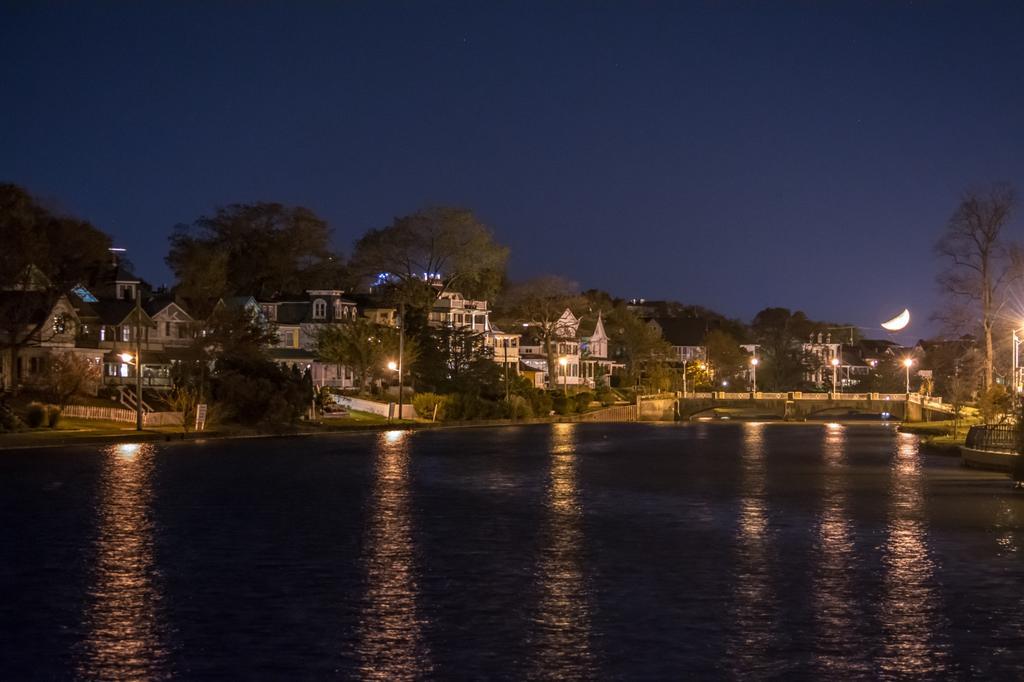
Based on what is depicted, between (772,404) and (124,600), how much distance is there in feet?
383

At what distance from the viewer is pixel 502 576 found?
19.1 meters

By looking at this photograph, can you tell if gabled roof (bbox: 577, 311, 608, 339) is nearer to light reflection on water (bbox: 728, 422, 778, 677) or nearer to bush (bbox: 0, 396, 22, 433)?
bush (bbox: 0, 396, 22, 433)

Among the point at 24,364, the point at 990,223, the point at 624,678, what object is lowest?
the point at 624,678

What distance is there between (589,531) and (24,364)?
63.9m

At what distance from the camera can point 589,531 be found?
2523 cm

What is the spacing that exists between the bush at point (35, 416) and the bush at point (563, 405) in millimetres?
53863

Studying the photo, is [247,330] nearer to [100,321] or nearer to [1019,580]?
[100,321]

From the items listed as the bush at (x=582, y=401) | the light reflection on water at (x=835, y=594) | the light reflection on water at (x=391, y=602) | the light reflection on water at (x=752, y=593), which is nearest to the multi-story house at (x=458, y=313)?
the bush at (x=582, y=401)

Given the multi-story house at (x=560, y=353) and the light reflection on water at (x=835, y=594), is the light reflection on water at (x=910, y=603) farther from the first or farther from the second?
the multi-story house at (x=560, y=353)

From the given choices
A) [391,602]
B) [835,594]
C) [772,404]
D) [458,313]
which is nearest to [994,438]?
[835,594]

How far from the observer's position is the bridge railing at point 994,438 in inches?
1720

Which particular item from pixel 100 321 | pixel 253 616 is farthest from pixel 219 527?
pixel 100 321

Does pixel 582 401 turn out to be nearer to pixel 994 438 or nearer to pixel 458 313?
pixel 458 313

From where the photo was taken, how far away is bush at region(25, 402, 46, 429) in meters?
58.0
